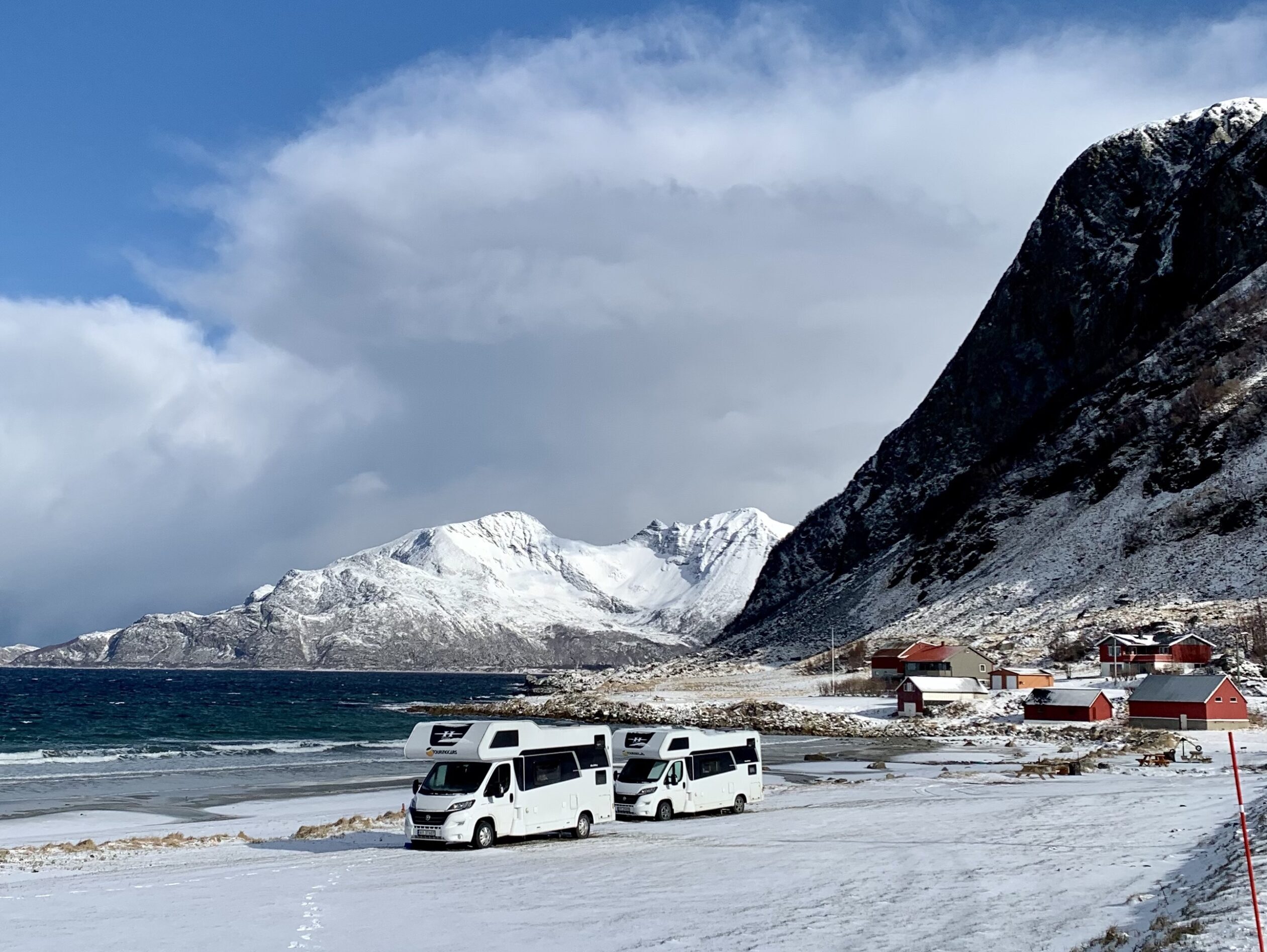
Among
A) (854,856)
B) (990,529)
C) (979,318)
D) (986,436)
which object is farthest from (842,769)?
(979,318)

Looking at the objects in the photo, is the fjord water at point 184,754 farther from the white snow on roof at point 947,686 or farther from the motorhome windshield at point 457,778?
the white snow on roof at point 947,686

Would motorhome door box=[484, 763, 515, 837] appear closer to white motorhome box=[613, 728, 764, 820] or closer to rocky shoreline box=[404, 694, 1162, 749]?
white motorhome box=[613, 728, 764, 820]

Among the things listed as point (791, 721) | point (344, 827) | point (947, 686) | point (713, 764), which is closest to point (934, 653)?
point (947, 686)

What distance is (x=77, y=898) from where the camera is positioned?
21.6 metres

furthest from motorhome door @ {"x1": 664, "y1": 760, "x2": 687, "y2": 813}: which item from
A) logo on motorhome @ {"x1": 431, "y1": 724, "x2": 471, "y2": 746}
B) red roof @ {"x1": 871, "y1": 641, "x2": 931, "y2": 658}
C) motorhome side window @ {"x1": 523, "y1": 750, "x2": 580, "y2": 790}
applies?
red roof @ {"x1": 871, "y1": 641, "x2": 931, "y2": 658}

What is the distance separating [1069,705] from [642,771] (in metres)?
49.8

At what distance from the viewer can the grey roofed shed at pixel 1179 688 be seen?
217ft

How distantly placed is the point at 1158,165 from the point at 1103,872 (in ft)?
619

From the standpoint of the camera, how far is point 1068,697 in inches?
2977

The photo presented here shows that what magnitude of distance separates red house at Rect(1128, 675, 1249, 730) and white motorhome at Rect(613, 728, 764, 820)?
41159 millimetres

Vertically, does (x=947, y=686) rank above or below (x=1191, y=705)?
above

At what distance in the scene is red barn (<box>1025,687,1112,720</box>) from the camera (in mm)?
74125

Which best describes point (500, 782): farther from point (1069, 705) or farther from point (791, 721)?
point (791, 721)

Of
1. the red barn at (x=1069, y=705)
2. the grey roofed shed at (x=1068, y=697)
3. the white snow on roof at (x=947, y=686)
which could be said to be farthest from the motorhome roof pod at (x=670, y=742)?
the white snow on roof at (x=947, y=686)
